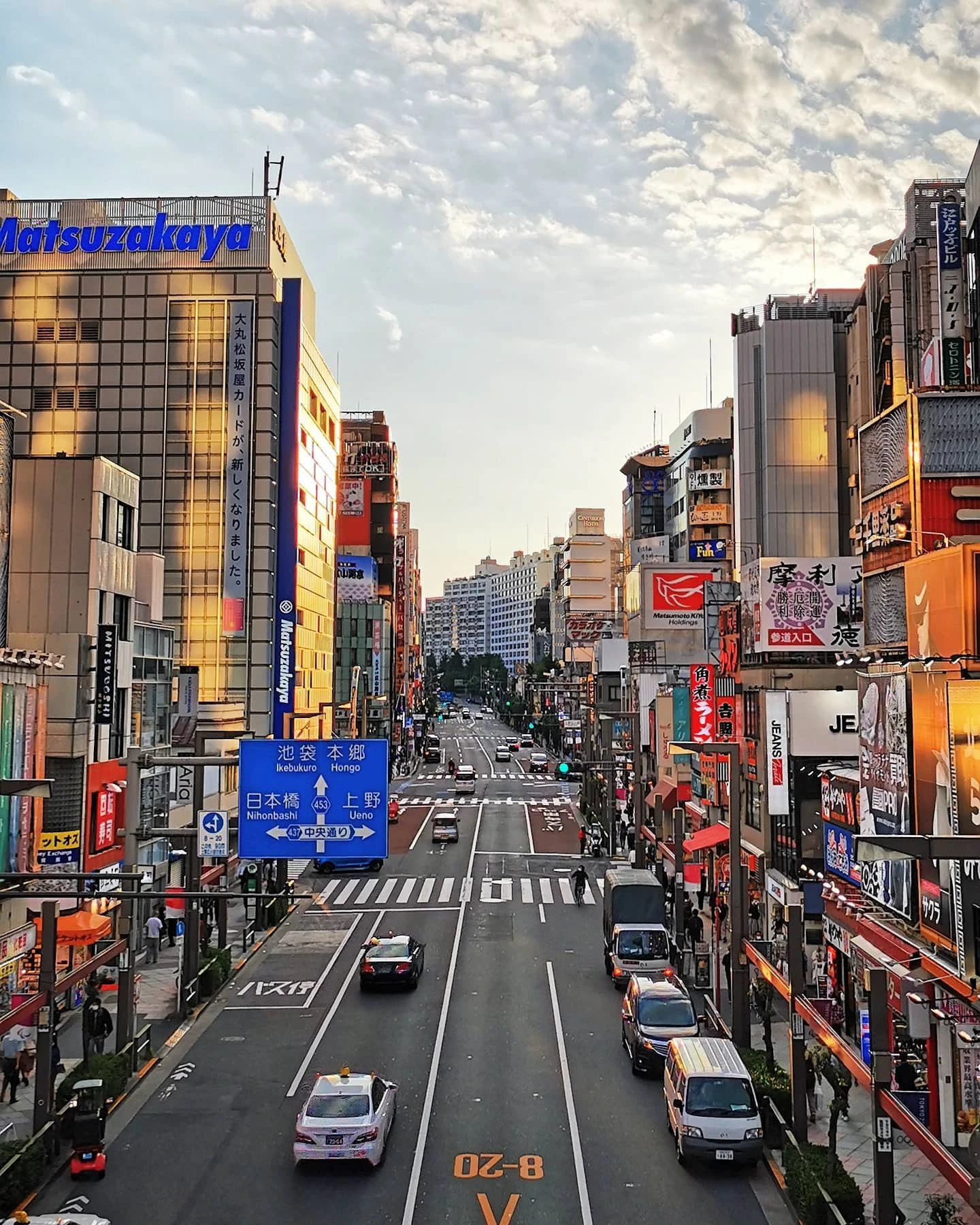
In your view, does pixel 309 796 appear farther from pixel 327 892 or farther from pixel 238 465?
pixel 238 465

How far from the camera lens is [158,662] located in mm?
38906

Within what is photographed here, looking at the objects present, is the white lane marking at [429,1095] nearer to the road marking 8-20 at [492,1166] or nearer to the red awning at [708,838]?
the road marking 8-20 at [492,1166]

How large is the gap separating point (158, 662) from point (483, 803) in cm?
4359

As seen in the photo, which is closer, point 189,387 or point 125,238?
point 189,387

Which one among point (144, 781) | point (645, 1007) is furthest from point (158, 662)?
point (645, 1007)

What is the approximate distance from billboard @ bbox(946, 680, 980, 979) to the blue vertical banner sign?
5004cm

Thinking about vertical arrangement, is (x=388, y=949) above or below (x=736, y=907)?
below

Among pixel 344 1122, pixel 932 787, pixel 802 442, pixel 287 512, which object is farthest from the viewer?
pixel 802 442

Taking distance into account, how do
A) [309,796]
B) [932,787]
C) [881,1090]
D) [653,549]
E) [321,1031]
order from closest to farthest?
[881,1090] < [932,787] < [309,796] < [321,1031] < [653,549]

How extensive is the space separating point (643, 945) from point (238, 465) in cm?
4131

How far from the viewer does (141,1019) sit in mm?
26812

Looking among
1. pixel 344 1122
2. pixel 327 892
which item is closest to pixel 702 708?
pixel 327 892

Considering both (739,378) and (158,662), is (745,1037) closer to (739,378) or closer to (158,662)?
(158,662)

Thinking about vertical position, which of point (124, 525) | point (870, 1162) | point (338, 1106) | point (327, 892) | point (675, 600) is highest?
point (124, 525)
